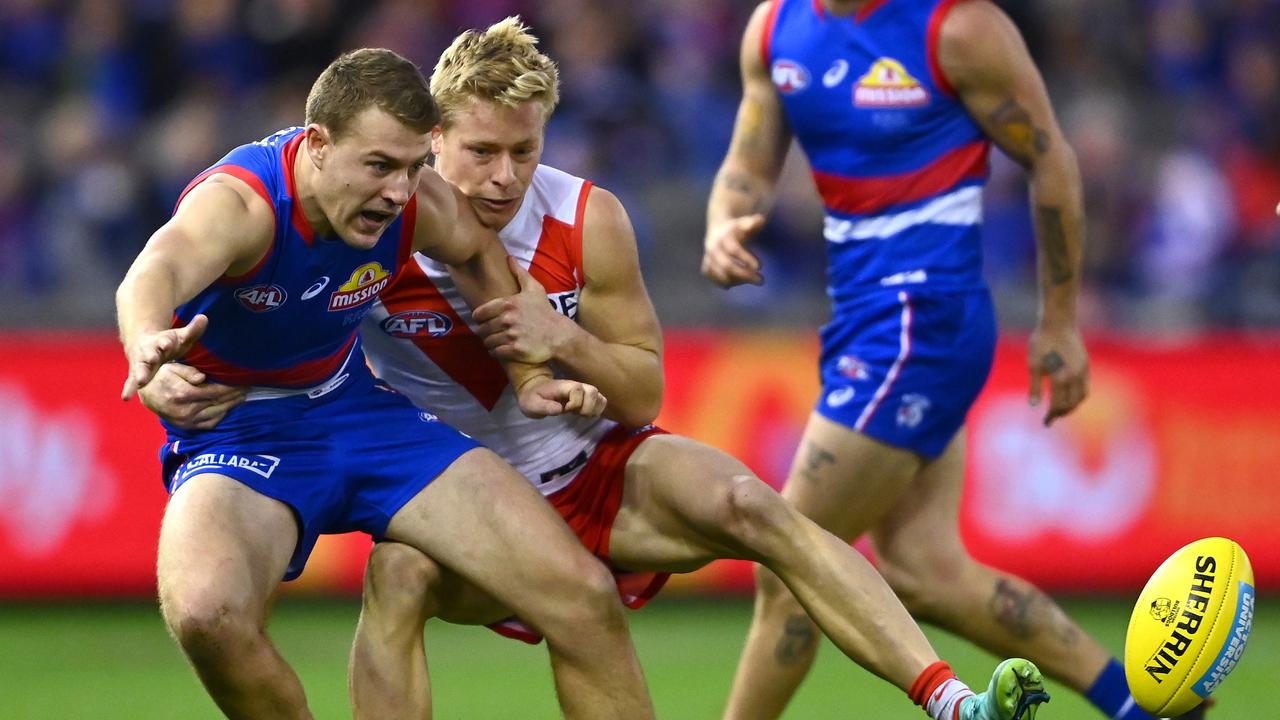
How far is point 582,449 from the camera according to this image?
5.84 m

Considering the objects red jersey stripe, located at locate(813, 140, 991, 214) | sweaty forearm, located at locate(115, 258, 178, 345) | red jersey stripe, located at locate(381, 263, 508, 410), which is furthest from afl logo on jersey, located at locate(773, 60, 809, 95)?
sweaty forearm, located at locate(115, 258, 178, 345)

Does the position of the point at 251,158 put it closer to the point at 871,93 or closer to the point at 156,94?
the point at 871,93

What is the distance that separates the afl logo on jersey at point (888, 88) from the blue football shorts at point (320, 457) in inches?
71.3

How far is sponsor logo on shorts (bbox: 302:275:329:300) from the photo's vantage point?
5242mm

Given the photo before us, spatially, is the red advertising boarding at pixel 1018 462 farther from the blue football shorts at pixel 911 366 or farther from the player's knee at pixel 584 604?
the player's knee at pixel 584 604

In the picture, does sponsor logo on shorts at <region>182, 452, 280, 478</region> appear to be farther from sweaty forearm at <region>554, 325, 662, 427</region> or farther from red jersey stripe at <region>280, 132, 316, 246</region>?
sweaty forearm at <region>554, 325, 662, 427</region>

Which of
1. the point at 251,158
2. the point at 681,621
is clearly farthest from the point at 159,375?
the point at 681,621

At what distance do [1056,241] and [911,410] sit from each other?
817 millimetres

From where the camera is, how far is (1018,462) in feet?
33.2

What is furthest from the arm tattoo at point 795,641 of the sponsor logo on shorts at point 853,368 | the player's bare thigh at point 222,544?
the player's bare thigh at point 222,544

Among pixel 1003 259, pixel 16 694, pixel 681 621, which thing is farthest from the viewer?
pixel 1003 259

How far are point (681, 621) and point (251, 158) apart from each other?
5494 mm

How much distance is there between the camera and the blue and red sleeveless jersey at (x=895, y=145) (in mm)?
6164

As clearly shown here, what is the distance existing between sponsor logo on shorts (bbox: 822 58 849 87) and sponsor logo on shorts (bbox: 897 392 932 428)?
1.10 meters
